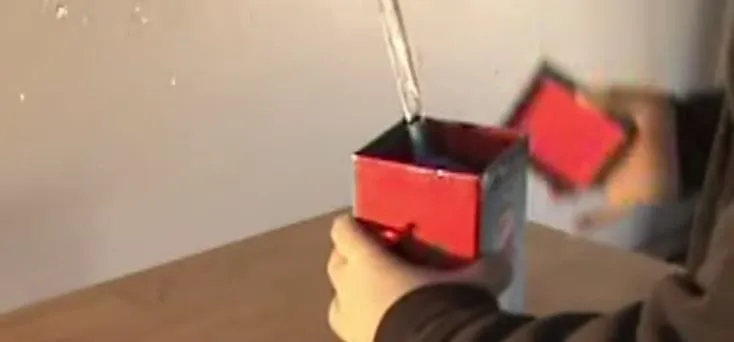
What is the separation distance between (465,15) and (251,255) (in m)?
0.47

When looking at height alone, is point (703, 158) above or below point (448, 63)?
below

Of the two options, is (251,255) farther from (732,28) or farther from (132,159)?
(732,28)

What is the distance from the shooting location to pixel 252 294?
851 millimetres

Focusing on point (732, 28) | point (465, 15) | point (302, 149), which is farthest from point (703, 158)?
point (732, 28)

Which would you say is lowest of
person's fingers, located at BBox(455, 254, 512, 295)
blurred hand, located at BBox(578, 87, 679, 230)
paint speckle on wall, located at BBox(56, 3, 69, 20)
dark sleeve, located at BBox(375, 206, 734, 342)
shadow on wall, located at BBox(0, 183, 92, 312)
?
blurred hand, located at BBox(578, 87, 679, 230)

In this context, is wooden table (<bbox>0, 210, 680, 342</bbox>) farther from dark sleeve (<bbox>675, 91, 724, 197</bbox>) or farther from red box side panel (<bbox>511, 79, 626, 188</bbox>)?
dark sleeve (<bbox>675, 91, 724, 197</bbox>)

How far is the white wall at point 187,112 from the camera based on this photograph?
0.97m

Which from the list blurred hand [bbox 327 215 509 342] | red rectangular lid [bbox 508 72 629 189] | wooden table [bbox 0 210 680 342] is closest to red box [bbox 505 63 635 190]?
red rectangular lid [bbox 508 72 629 189]

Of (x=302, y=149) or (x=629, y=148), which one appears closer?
(x=302, y=149)

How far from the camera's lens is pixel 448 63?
1.29 m

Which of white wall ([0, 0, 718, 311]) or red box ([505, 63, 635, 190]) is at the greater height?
white wall ([0, 0, 718, 311])

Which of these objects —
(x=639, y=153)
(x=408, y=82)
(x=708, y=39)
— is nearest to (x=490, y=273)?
(x=408, y=82)

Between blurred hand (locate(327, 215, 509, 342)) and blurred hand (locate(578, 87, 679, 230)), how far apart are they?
32.8 inches

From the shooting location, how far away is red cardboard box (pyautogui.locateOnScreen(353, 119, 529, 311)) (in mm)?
653
